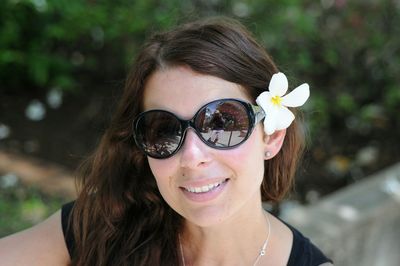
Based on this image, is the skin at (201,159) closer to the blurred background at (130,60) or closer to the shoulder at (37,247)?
the shoulder at (37,247)

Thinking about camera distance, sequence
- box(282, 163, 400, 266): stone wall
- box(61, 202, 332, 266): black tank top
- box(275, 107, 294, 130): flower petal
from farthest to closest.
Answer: box(282, 163, 400, 266): stone wall < box(61, 202, 332, 266): black tank top < box(275, 107, 294, 130): flower petal

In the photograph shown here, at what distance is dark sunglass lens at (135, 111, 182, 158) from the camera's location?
68.9 inches

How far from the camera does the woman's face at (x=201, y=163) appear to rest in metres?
1.74

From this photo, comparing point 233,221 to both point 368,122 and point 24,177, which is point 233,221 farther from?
point 368,122

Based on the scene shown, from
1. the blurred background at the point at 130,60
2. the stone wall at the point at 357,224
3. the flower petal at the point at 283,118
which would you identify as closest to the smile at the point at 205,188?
the flower petal at the point at 283,118

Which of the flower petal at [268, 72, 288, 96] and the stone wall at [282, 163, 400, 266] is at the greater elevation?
the flower petal at [268, 72, 288, 96]

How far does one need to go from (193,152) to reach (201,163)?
1.5 inches

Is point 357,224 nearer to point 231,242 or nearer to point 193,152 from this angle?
point 231,242

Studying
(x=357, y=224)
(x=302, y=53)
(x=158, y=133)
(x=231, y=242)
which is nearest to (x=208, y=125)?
(x=158, y=133)

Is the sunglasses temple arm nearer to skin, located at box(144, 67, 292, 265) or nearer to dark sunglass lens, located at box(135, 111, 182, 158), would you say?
skin, located at box(144, 67, 292, 265)

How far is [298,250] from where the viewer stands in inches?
81.0

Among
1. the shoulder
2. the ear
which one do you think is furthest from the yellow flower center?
the shoulder

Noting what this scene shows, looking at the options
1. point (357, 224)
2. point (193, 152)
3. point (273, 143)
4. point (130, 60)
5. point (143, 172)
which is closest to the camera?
point (193, 152)

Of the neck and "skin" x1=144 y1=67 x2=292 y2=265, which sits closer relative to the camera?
"skin" x1=144 y1=67 x2=292 y2=265
